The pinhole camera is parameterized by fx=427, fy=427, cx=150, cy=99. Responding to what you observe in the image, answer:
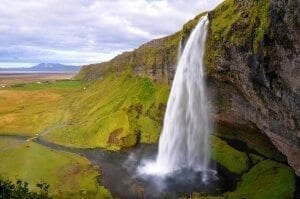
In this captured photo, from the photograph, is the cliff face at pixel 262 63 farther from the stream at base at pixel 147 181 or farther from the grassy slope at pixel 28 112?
the grassy slope at pixel 28 112

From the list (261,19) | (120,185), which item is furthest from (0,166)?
(261,19)

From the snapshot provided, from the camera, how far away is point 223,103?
71.9 m

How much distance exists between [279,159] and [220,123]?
13.5 metres

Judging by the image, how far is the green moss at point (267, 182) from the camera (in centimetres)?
5628

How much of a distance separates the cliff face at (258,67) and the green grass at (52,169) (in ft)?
79.3

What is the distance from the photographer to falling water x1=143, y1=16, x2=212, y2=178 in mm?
71062

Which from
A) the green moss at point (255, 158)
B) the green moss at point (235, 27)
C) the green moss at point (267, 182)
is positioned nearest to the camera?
the green moss at point (235, 27)

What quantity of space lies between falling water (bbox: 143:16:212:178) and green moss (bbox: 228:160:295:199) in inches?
347

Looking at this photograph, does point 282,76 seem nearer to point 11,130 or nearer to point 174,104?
point 174,104

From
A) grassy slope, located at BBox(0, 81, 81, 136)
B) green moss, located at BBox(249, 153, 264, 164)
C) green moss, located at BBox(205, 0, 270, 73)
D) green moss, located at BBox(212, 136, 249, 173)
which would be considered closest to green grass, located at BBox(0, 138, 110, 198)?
grassy slope, located at BBox(0, 81, 81, 136)

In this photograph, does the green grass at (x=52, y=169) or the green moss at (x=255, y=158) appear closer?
the green grass at (x=52, y=169)

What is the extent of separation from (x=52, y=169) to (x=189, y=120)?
25650 mm

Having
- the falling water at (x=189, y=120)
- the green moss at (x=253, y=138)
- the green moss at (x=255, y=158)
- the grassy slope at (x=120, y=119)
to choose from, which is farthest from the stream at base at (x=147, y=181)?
the grassy slope at (x=120, y=119)

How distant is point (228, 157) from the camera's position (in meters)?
72.6
